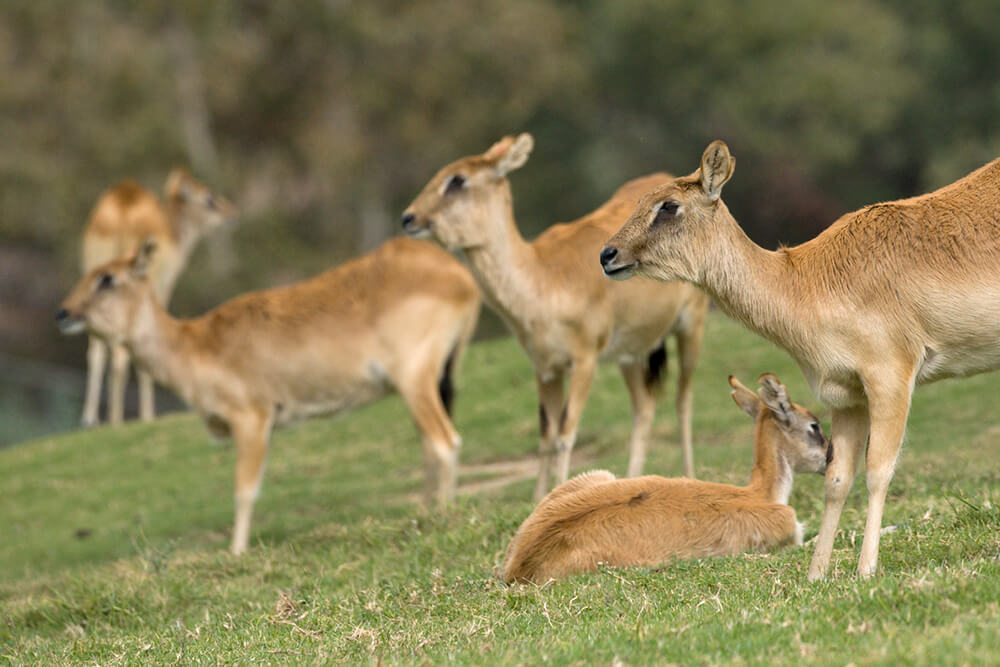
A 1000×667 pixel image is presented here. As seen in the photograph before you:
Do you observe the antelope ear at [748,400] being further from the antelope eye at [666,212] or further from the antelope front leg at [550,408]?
the antelope front leg at [550,408]

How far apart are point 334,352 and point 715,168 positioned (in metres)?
5.72

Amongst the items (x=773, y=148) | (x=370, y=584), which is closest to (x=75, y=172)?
(x=773, y=148)

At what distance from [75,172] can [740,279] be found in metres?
32.9

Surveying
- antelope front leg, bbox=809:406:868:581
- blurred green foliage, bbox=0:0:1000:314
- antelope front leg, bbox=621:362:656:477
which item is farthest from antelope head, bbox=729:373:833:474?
blurred green foliage, bbox=0:0:1000:314

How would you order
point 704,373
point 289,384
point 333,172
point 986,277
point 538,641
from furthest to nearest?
point 333,172 < point 704,373 < point 289,384 < point 986,277 < point 538,641

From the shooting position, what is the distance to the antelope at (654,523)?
7.37 metres

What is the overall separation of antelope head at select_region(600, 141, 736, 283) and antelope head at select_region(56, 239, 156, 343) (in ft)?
22.7

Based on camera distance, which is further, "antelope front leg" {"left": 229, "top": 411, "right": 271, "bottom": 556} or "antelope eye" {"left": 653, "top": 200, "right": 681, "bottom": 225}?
→ "antelope front leg" {"left": 229, "top": 411, "right": 271, "bottom": 556}

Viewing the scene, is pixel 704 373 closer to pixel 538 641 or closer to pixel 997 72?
pixel 538 641

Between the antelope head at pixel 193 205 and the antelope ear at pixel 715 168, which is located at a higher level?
the antelope head at pixel 193 205

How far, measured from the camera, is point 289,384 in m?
12.3

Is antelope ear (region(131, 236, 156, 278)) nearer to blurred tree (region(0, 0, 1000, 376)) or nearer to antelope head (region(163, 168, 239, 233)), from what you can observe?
antelope head (region(163, 168, 239, 233))

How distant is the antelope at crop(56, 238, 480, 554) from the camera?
12.1 m

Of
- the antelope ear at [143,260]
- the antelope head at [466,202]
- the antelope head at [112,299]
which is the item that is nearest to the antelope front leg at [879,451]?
the antelope head at [466,202]
